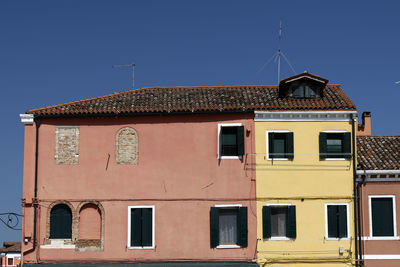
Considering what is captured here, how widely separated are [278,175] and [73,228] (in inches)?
347

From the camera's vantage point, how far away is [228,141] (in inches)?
985

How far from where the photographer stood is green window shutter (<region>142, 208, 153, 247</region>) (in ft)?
80.1

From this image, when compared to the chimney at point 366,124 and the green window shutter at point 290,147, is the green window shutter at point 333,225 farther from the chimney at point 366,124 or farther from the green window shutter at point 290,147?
the chimney at point 366,124

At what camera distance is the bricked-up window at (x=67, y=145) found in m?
25.1

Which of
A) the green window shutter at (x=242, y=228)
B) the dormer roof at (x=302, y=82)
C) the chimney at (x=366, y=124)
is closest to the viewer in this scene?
the green window shutter at (x=242, y=228)

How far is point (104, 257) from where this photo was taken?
24359 mm

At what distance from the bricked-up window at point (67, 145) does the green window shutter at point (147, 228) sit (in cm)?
376

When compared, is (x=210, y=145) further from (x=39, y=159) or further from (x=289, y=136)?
(x=39, y=159)

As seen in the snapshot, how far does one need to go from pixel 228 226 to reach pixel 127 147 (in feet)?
17.7

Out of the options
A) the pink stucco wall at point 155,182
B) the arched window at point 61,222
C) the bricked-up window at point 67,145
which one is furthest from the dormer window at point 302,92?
the arched window at point 61,222

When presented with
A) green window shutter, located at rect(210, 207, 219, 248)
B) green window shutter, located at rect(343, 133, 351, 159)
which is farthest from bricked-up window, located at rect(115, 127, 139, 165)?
green window shutter, located at rect(343, 133, 351, 159)

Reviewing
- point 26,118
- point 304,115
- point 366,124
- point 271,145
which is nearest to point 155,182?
point 271,145

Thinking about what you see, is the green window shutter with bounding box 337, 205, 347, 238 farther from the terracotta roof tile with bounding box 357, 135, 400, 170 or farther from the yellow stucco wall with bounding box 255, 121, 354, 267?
the terracotta roof tile with bounding box 357, 135, 400, 170

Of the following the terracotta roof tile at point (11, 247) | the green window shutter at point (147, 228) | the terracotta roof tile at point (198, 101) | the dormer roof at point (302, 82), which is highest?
the dormer roof at point (302, 82)
